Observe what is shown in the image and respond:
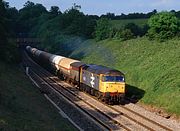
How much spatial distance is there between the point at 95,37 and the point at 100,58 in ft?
90.9

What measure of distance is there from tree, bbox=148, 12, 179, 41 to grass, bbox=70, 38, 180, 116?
1.35m

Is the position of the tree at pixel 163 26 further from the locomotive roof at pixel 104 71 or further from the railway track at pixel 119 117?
the railway track at pixel 119 117

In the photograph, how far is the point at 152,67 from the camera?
1624 inches

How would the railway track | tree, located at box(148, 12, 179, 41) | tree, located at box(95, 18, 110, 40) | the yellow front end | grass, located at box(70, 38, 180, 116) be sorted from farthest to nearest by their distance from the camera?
tree, located at box(95, 18, 110, 40)
tree, located at box(148, 12, 179, 41)
the yellow front end
grass, located at box(70, 38, 180, 116)
the railway track

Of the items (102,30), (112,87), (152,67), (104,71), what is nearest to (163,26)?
(152,67)

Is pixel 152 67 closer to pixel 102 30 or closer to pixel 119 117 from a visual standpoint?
pixel 119 117

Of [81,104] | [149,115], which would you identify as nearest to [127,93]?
[81,104]

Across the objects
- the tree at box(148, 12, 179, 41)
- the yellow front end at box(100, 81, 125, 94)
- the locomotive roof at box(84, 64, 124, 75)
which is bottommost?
the yellow front end at box(100, 81, 125, 94)

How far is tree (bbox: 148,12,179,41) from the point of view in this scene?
5444 cm

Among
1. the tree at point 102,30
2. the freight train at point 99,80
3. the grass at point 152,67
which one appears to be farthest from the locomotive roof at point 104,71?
the tree at point 102,30

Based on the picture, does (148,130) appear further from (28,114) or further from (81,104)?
(81,104)

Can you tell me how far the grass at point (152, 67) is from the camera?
3331 cm

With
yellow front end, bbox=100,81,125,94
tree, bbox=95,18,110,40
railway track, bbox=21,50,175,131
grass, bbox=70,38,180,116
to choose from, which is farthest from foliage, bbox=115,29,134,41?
yellow front end, bbox=100,81,125,94

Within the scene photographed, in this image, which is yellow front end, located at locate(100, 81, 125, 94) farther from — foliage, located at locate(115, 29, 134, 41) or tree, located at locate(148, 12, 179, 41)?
foliage, located at locate(115, 29, 134, 41)
